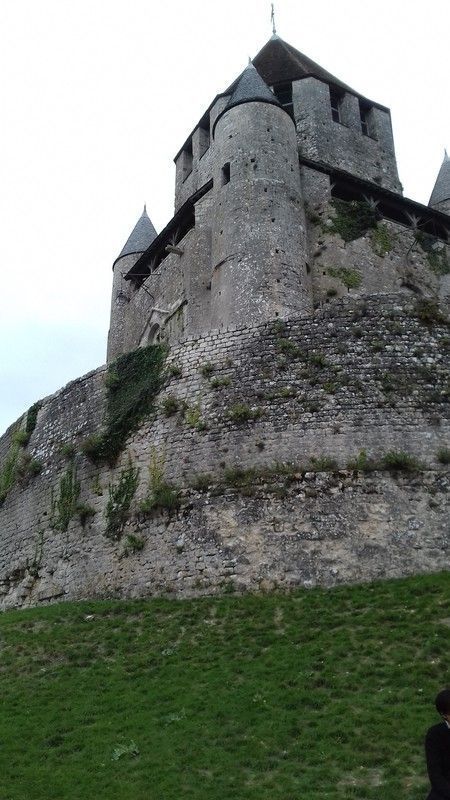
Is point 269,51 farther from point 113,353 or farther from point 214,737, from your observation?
point 214,737

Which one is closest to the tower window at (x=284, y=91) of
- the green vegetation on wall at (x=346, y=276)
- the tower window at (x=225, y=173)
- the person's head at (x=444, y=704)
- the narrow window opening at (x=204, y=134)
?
the narrow window opening at (x=204, y=134)

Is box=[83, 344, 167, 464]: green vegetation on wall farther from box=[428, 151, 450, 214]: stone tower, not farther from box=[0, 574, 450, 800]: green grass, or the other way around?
box=[428, 151, 450, 214]: stone tower

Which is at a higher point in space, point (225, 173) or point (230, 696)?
point (225, 173)

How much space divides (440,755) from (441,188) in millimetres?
28011

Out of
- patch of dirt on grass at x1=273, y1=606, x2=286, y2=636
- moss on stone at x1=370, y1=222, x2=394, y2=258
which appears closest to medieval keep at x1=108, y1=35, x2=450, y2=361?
moss on stone at x1=370, y1=222, x2=394, y2=258

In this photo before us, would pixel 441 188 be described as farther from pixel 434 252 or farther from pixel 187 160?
pixel 187 160

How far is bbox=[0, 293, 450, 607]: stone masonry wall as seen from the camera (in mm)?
12266

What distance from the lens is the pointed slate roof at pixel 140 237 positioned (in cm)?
3153

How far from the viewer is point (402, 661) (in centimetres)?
898

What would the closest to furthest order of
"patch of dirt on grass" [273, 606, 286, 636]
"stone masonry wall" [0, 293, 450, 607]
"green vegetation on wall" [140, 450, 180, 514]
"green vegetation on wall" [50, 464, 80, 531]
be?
"patch of dirt on grass" [273, 606, 286, 636] < "stone masonry wall" [0, 293, 450, 607] < "green vegetation on wall" [140, 450, 180, 514] < "green vegetation on wall" [50, 464, 80, 531]

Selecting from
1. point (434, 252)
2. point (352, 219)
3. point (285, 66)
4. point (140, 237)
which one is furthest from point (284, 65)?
point (434, 252)

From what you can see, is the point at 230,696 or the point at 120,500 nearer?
the point at 230,696

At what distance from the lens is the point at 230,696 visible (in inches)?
348

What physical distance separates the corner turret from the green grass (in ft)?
57.7
